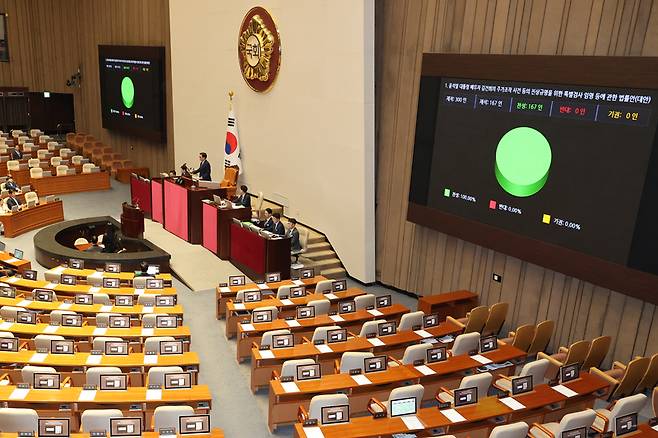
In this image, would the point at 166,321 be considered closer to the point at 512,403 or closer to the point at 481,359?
the point at 481,359

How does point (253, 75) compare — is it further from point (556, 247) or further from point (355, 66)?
point (556, 247)

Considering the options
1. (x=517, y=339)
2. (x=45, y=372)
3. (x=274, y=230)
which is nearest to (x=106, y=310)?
(x=45, y=372)

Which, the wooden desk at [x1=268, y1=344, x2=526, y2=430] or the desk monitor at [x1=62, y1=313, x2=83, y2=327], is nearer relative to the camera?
the wooden desk at [x1=268, y1=344, x2=526, y2=430]

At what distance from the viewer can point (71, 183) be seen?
20562 mm

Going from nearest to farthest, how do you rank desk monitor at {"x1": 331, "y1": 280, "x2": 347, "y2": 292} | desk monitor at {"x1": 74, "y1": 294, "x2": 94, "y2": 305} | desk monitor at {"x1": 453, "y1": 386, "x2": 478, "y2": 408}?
1. desk monitor at {"x1": 453, "y1": 386, "x2": 478, "y2": 408}
2. desk monitor at {"x1": 74, "y1": 294, "x2": 94, "y2": 305}
3. desk monitor at {"x1": 331, "y1": 280, "x2": 347, "y2": 292}

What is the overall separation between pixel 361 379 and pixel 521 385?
75.3 inches

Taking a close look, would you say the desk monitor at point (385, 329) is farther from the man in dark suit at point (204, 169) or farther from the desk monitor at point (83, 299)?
the man in dark suit at point (204, 169)

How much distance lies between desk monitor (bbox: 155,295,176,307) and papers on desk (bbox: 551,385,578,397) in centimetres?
613

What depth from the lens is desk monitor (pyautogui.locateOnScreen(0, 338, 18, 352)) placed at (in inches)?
322

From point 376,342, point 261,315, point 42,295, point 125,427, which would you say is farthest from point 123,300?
point 125,427

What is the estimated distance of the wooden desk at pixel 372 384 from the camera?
24.6ft

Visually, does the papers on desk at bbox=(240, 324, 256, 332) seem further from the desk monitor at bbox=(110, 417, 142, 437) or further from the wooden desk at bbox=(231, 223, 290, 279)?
the desk monitor at bbox=(110, 417, 142, 437)

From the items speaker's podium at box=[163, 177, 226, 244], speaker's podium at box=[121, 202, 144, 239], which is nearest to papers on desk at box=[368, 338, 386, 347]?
speaker's podium at box=[163, 177, 226, 244]

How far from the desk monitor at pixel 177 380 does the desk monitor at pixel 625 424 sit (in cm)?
478
